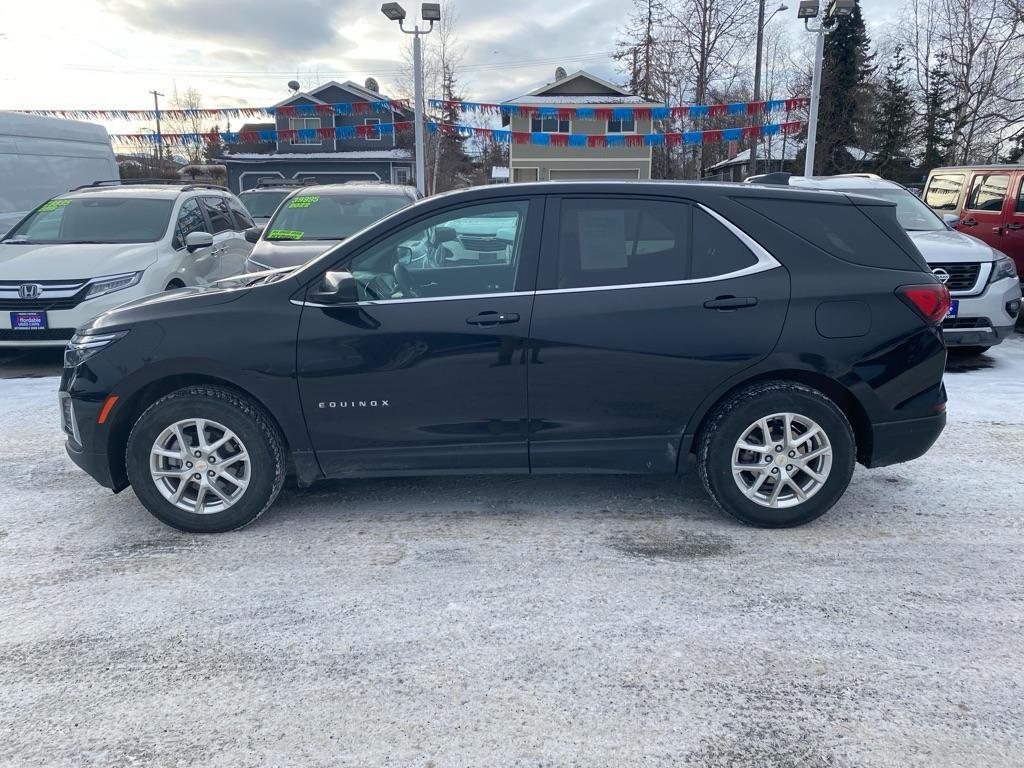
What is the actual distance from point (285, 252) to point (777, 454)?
6.15 meters

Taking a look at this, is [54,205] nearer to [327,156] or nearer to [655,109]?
[655,109]

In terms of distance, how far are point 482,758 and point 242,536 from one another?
2122 millimetres

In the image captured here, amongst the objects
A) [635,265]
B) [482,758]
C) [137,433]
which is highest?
[635,265]

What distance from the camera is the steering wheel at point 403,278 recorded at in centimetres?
398

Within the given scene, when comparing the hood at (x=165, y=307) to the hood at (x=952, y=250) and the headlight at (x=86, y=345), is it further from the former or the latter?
the hood at (x=952, y=250)

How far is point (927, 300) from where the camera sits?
400cm

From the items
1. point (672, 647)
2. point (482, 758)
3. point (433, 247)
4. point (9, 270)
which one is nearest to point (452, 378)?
point (433, 247)

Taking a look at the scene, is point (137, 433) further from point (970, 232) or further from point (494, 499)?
point (970, 232)

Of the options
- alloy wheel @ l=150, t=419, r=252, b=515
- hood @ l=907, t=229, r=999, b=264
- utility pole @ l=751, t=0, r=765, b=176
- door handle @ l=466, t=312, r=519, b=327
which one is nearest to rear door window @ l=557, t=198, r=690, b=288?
door handle @ l=466, t=312, r=519, b=327

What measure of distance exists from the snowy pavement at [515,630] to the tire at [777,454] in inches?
6.1

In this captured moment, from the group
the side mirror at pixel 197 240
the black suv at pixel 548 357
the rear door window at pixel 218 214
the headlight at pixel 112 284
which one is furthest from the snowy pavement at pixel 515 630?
the rear door window at pixel 218 214

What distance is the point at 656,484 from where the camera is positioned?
15.7 ft

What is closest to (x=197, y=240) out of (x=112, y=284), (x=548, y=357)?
(x=112, y=284)

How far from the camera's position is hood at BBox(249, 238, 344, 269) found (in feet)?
27.0
